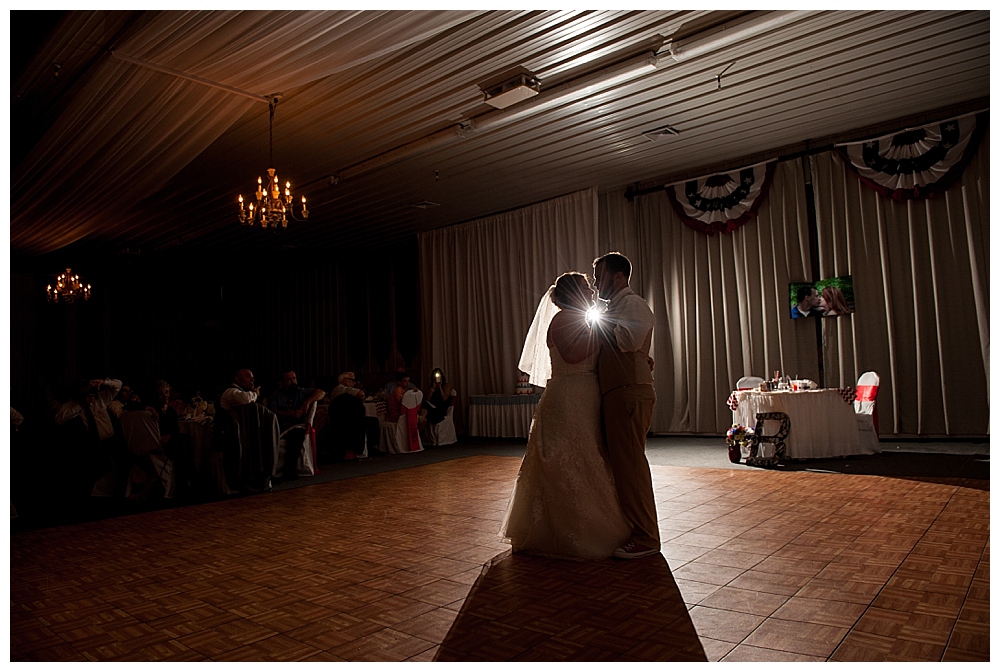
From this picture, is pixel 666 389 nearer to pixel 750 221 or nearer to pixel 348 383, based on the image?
pixel 750 221

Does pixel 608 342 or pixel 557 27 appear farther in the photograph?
pixel 557 27

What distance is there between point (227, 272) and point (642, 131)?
37.4ft

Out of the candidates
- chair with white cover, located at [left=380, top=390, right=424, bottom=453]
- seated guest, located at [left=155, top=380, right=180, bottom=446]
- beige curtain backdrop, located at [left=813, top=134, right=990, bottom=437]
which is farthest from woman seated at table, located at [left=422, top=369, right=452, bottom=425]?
beige curtain backdrop, located at [left=813, top=134, right=990, bottom=437]

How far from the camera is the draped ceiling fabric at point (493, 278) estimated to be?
10.2 meters

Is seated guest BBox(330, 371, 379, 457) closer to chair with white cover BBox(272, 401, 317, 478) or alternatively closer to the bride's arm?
chair with white cover BBox(272, 401, 317, 478)

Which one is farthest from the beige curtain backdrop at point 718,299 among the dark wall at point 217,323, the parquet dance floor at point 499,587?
the dark wall at point 217,323

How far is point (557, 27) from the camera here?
5223 mm

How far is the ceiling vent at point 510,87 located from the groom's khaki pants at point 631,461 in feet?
12.2

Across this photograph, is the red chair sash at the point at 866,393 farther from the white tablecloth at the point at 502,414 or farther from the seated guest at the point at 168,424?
the seated guest at the point at 168,424

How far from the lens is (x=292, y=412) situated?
6742 millimetres

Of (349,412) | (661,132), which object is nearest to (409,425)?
(349,412)

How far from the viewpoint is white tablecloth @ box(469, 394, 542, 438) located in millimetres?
9875
